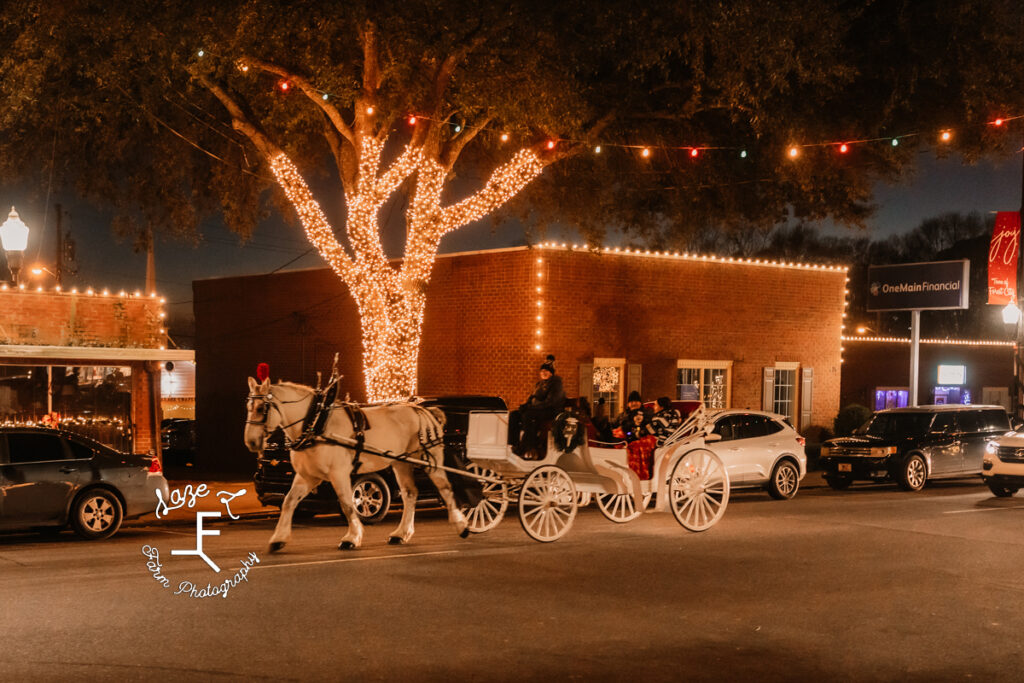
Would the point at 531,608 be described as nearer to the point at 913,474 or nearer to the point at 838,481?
the point at 913,474

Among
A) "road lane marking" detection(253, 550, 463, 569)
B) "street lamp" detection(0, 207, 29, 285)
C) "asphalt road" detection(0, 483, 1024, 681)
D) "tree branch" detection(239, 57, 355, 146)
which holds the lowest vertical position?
"road lane marking" detection(253, 550, 463, 569)

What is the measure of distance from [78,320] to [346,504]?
10278 mm

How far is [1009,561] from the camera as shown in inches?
520

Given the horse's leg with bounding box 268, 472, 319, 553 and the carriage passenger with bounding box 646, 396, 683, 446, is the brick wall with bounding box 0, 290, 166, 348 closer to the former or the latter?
the horse's leg with bounding box 268, 472, 319, 553

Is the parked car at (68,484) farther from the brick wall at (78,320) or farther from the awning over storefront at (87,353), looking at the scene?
the brick wall at (78,320)

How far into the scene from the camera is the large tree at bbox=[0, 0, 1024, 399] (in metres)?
18.6

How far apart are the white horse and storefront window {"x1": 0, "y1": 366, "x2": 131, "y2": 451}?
9.33 meters

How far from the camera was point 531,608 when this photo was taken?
10.1 m

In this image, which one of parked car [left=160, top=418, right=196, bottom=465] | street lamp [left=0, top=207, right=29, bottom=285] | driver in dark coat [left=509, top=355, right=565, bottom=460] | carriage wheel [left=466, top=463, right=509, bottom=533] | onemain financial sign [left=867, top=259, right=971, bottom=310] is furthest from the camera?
parked car [left=160, top=418, right=196, bottom=465]

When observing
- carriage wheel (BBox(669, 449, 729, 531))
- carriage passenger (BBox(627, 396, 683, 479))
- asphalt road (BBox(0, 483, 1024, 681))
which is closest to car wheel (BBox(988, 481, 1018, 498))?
asphalt road (BBox(0, 483, 1024, 681))

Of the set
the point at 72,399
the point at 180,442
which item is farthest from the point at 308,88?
the point at 180,442

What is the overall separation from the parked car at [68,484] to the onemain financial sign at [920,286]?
24682 mm

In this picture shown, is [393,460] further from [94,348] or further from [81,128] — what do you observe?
[81,128]

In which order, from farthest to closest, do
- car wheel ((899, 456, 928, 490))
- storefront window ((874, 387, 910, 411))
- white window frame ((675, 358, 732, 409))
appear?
storefront window ((874, 387, 910, 411)) < white window frame ((675, 358, 732, 409)) < car wheel ((899, 456, 928, 490))
